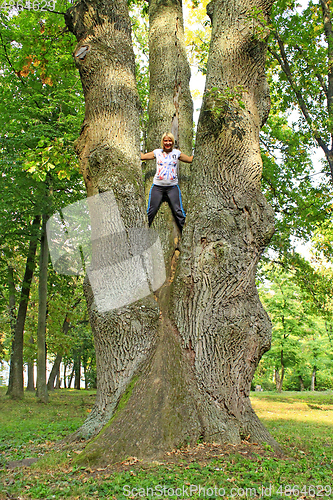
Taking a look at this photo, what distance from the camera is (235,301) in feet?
14.2

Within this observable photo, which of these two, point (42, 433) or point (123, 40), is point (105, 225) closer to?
point (123, 40)

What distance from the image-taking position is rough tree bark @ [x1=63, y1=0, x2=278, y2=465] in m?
3.84

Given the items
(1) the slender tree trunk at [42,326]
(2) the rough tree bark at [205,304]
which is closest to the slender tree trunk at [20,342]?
(1) the slender tree trunk at [42,326]

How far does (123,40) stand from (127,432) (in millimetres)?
4914

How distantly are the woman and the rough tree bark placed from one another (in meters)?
0.47

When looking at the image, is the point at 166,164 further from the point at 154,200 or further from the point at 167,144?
the point at 154,200

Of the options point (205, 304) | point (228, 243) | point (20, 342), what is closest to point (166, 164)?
point (228, 243)

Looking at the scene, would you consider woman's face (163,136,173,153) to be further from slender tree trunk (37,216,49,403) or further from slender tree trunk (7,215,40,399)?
slender tree trunk (7,215,40,399)

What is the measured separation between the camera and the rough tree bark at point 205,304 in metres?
3.84

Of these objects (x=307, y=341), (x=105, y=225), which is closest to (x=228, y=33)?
(x=105, y=225)

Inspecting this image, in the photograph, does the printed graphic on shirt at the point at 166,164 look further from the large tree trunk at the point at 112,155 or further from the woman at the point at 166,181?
the large tree trunk at the point at 112,155

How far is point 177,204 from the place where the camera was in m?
5.32

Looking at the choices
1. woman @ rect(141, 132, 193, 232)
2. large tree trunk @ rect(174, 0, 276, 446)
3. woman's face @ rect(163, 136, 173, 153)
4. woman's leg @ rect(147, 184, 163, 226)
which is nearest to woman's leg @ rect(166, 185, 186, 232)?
woman @ rect(141, 132, 193, 232)

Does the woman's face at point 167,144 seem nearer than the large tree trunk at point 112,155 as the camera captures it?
No
